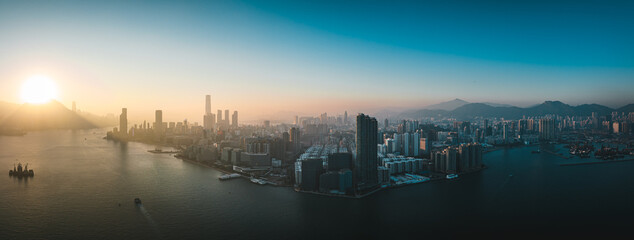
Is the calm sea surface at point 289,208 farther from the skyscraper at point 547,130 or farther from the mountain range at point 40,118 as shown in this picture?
the mountain range at point 40,118

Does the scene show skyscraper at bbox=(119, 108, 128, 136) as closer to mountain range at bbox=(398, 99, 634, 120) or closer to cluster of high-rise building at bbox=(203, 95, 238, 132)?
cluster of high-rise building at bbox=(203, 95, 238, 132)

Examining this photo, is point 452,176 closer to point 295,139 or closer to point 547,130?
point 295,139

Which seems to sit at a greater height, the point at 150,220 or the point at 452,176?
the point at 452,176

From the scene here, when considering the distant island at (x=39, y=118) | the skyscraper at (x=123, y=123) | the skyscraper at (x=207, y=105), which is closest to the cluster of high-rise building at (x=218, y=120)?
the skyscraper at (x=207, y=105)

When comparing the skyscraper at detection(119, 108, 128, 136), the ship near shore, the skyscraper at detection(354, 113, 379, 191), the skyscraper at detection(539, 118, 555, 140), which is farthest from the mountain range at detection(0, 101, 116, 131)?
the skyscraper at detection(539, 118, 555, 140)

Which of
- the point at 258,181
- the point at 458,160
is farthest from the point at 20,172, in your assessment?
the point at 458,160

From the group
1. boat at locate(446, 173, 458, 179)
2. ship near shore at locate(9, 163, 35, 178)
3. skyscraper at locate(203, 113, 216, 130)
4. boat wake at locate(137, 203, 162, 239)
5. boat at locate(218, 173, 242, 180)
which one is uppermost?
skyscraper at locate(203, 113, 216, 130)

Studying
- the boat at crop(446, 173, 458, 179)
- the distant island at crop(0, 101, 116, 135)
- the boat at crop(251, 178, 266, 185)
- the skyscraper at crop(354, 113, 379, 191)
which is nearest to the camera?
the skyscraper at crop(354, 113, 379, 191)
